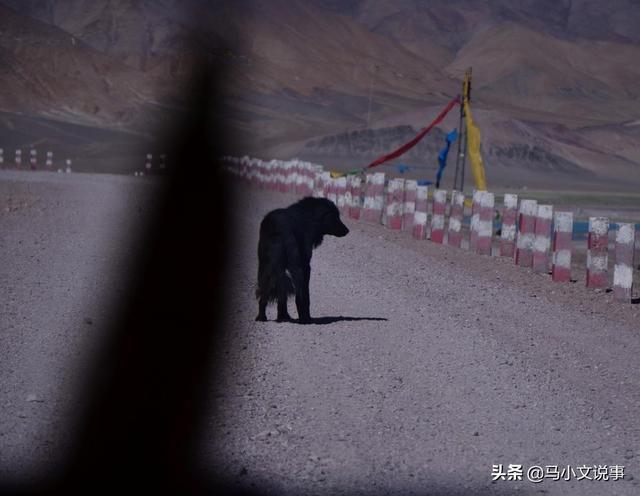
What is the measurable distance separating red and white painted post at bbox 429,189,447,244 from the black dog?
8.47m

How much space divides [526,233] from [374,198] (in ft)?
21.6

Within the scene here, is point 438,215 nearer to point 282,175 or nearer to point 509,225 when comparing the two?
point 509,225

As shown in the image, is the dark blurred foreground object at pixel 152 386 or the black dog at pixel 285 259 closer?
the dark blurred foreground object at pixel 152 386

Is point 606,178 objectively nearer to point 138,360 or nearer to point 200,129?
point 200,129

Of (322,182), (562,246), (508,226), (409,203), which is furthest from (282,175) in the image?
(562,246)

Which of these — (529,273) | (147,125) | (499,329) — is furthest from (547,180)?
(499,329)

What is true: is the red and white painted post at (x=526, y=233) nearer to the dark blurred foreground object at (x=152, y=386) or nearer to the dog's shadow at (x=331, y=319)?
the dark blurred foreground object at (x=152, y=386)

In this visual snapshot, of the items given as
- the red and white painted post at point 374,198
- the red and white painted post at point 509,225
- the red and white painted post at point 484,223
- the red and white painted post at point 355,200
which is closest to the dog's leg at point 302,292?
the red and white painted post at point 509,225

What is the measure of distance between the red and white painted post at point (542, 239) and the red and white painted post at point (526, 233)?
0.14m

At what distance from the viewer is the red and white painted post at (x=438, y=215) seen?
60.5ft

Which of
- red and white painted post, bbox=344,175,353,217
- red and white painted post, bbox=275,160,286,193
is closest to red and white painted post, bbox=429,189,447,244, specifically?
red and white painted post, bbox=344,175,353,217

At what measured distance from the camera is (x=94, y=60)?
5197 inches

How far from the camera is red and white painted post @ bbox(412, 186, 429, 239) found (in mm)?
19188

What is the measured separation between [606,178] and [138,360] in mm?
71390
